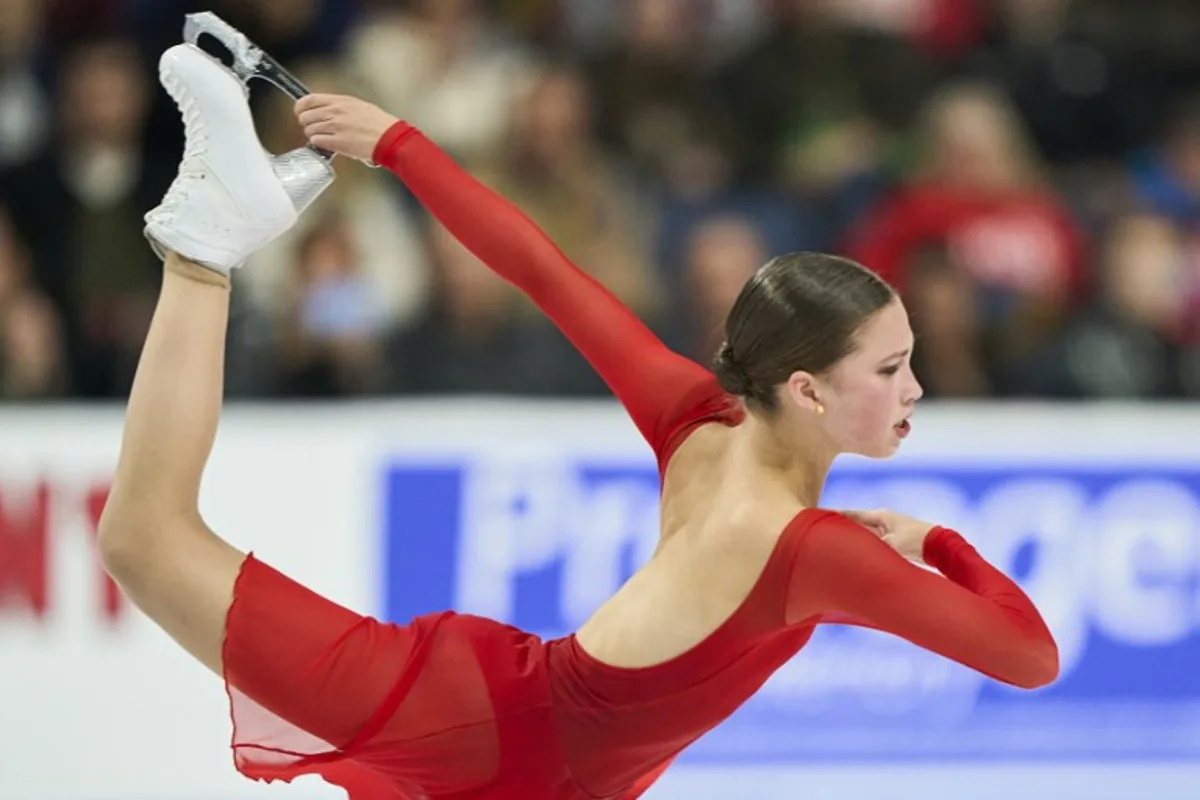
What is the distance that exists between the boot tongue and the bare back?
77 centimetres

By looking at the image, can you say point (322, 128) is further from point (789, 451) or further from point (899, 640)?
point (899, 640)

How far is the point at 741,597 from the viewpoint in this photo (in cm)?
260

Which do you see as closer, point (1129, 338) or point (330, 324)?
point (330, 324)

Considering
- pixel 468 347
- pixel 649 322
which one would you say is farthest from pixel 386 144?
pixel 649 322

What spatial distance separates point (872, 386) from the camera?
2646 millimetres

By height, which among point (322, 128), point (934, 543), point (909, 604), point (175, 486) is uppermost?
point (322, 128)

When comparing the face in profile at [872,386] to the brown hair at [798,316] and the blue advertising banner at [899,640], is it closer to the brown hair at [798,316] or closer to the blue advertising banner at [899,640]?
the brown hair at [798,316]

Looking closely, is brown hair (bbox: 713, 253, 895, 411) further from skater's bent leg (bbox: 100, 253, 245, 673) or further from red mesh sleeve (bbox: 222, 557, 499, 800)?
skater's bent leg (bbox: 100, 253, 245, 673)

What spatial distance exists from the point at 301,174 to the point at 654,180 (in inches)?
135

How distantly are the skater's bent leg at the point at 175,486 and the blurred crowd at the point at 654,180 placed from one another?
2.53 metres

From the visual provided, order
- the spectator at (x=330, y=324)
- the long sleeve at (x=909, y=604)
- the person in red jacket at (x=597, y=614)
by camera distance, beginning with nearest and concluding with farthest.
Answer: the long sleeve at (x=909, y=604)
the person in red jacket at (x=597, y=614)
the spectator at (x=330, y=324)

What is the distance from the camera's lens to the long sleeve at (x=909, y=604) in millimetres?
2494

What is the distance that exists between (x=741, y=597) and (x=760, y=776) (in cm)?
228

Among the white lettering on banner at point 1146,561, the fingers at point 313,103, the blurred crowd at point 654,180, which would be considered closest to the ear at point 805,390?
the fingers at point 313,103
